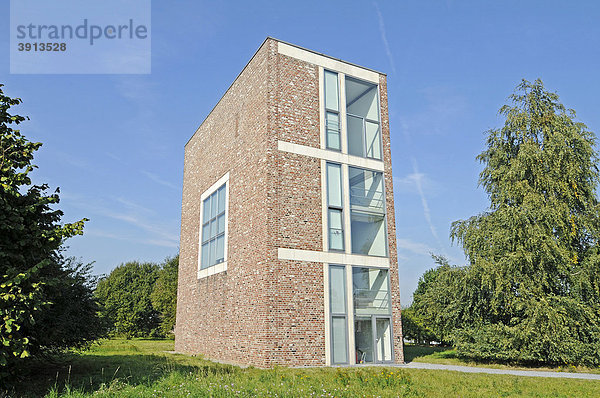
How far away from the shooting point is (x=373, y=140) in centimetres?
→ 1867

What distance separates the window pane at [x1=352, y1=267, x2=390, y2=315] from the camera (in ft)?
53.7

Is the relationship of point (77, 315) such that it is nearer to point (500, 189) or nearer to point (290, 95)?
point (290, 95)

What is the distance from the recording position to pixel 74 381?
10156 mm

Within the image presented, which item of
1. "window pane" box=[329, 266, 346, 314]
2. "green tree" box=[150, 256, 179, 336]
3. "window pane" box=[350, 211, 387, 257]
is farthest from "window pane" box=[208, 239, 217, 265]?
"green tree" box=[150, 256, 179, 336]

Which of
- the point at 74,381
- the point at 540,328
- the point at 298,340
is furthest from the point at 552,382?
the point at 74,381

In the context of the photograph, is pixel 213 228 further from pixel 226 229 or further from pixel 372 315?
pixel 372 315

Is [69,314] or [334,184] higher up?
[334,184]

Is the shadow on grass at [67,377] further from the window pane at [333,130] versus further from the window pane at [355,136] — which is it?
the window pane at [355,136]

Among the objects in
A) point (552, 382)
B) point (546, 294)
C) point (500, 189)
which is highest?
point (500, 189)

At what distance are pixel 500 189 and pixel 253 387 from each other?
15535 millimetres

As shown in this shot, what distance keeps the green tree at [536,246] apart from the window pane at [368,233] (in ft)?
13.7

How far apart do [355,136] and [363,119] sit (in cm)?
97

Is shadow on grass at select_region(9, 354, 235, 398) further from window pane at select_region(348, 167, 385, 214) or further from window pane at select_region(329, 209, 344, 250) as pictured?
window pane at select_region(348, 167, 385, 214)

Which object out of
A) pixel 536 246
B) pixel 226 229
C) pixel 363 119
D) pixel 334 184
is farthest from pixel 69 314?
pixel 536 246
